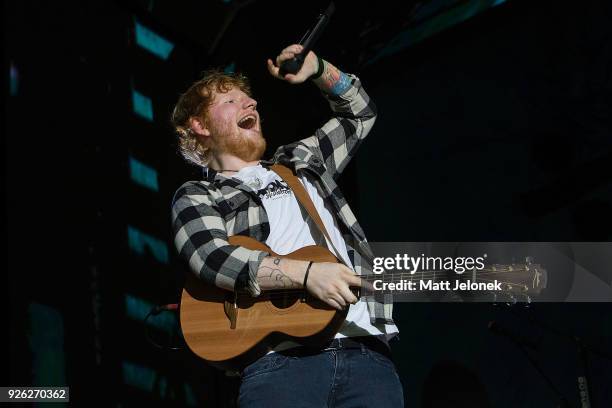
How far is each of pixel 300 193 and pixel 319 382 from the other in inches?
25.5

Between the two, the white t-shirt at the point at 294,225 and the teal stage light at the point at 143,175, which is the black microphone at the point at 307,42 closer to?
the white t-shirt at the point at 294,225

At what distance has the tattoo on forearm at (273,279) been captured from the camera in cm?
218

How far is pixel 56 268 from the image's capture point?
12.0 ft

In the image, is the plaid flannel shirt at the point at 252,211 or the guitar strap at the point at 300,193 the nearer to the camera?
the plaid flannel shirt at the point at 252,211

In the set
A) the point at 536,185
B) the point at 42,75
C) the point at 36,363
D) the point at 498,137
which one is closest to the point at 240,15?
the point at 42,75

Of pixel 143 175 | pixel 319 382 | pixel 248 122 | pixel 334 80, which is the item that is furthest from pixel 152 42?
pixel 319 382

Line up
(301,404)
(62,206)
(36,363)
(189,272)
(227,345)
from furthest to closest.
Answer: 1. (62,206)
2. (36,363)
3. (189,272)
4. (227,345)
5. (301,404)

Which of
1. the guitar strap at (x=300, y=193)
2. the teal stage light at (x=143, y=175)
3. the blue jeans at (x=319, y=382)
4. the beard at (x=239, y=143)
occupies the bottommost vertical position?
the blue jeans at (x=319, y=382)

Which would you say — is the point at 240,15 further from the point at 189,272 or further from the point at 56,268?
the point at 189,272

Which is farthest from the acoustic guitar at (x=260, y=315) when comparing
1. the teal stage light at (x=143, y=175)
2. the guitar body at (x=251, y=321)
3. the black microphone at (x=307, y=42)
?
the teal stage light at (x=143, y=175)

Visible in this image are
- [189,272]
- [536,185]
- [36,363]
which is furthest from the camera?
[536,185]

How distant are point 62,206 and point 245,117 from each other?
1.42 metres

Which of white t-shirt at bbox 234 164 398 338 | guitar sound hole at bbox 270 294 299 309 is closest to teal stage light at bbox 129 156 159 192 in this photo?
white t-shirt at bbox 234 164 398 338

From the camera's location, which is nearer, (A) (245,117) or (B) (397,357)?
(A) (245,117)
